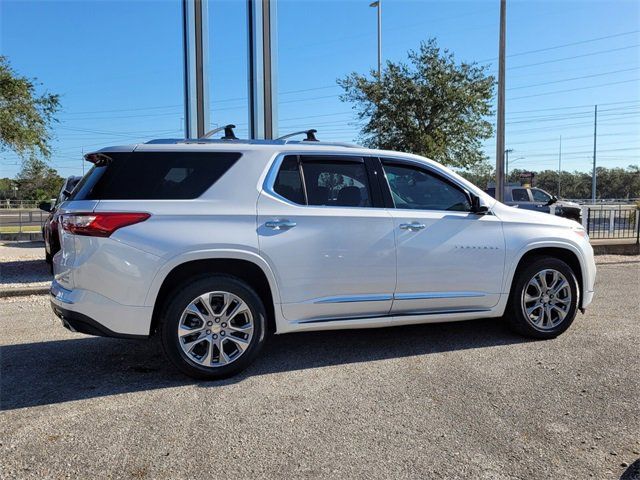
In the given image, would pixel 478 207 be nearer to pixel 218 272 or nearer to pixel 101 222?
pixel 218 272

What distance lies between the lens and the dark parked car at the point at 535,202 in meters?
15.3

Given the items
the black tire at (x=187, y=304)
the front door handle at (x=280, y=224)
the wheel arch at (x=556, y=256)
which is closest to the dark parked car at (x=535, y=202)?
the wheel arch at (x=556, y=256)

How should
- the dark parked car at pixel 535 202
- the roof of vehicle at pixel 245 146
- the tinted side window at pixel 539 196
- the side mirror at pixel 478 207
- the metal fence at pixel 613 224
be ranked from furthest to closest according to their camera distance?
1. the tinted side window at pixel 539 196
2. the dark parked car at pixel 535 202
3. the metal fence at pixel 613 224
4. the side mirror at pixel 478 207
5. the roof of vehicle at pixel 245 146

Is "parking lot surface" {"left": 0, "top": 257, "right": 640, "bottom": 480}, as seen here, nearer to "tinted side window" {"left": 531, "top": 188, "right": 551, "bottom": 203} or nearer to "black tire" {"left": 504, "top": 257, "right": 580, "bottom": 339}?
"black tire" {"left": 504, "top": 257, "right": 580, "bottom": 339}

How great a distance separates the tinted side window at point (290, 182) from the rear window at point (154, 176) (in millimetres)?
424

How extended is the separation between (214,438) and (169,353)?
1.02 metres

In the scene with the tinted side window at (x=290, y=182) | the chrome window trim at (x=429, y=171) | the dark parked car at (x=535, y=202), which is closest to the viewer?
the tinted side window at (x=290, y=182)

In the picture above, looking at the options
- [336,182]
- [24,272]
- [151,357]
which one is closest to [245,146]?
[336,182]

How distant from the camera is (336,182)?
4.61 meters

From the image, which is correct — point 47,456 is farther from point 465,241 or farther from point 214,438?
point 465,241

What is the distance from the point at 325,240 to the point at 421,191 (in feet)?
3.86

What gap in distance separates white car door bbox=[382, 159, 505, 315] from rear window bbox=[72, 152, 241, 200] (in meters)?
1.63

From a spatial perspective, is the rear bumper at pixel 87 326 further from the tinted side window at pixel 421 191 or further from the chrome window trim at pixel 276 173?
the tinted side window at pixel 421 191

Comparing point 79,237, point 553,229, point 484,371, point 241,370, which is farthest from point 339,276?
point 553,229
